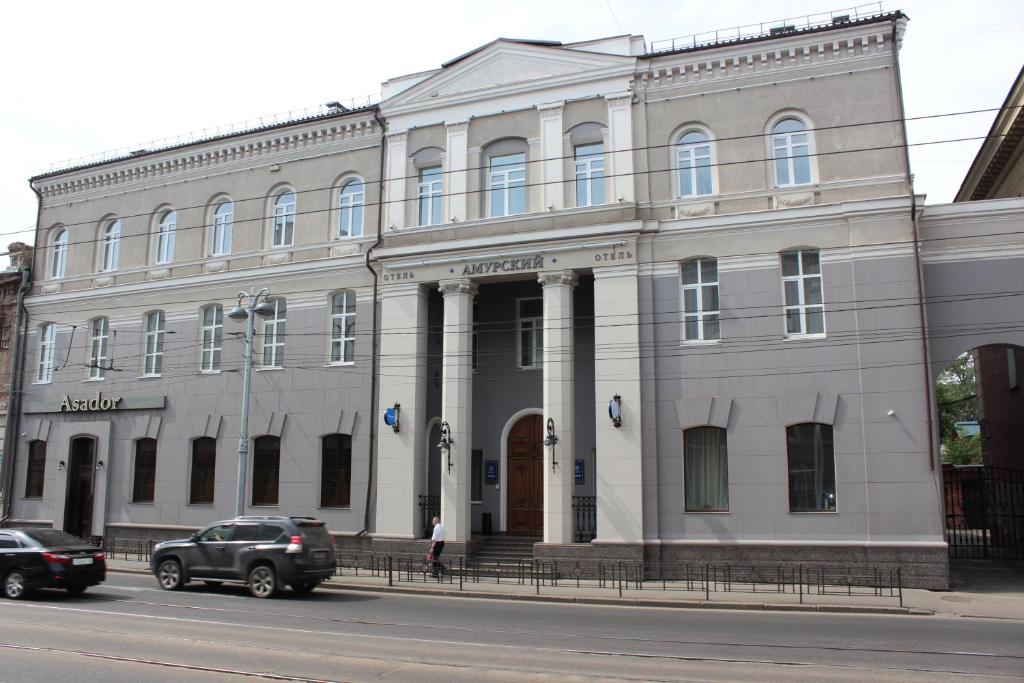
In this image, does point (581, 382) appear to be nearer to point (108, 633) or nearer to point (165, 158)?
point (108, 633)

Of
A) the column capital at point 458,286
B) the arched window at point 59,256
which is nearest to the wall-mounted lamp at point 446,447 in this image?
the column capital at point 458,286

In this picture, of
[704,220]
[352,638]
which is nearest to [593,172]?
[704,220]

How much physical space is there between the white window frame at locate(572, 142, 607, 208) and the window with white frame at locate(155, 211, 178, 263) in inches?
604

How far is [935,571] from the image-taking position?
64.2 ft

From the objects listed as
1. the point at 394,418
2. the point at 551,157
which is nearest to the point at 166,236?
the point at 394,418

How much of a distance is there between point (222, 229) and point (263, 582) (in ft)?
51.4

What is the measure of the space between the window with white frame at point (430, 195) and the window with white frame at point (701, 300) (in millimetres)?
7905

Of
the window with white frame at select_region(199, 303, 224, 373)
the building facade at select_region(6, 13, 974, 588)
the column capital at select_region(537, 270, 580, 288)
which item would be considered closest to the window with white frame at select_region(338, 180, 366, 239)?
the building facade at select_region(6, 13, 974, 588)

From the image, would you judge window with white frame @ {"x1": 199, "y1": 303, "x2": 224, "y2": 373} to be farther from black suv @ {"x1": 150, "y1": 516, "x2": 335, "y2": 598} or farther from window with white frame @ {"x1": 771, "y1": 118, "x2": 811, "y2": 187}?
window with white frame @ {"x1": 771, "y1": 118, "x2": 811, "y2": 187}

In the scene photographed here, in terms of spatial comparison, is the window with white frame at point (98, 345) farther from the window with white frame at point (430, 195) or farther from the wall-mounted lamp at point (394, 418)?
the window with white frame at point (430, 195)

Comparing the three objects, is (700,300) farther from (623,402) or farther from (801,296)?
(623,402)

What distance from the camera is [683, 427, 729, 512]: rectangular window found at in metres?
22.0

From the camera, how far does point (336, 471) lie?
26.1m

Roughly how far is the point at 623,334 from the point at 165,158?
18662 millimetres
